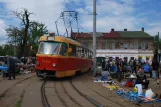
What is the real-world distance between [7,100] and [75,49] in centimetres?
1129

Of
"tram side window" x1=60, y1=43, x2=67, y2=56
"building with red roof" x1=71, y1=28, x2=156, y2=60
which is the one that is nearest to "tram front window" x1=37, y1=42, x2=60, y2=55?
"tram side window" x1=60, y1=43, x2=67, y2=56

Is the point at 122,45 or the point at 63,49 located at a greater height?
the point at 122,45

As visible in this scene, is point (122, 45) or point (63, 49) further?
point (122, 45)

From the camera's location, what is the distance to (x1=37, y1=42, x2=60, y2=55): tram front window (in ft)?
65.8

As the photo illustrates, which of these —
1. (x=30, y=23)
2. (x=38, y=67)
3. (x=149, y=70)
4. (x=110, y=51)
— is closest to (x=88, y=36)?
(x=110, y=51)

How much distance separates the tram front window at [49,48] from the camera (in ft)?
65.8

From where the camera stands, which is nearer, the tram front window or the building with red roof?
the tram front window

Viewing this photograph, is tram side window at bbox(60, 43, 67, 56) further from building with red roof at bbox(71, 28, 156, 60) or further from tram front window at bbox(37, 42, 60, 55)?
building with red roof at bbox(71, 28, 156, 60)

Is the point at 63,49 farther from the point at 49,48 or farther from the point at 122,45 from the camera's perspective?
the point at 122,45

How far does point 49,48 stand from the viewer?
20234 mm

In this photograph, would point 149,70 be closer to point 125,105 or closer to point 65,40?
point 65,40

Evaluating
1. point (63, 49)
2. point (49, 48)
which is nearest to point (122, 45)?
point (63, 49)

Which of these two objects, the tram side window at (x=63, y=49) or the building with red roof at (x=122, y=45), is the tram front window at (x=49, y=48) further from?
the building with red roof at (x=122, y=45)

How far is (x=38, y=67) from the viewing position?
2009 centimetres
